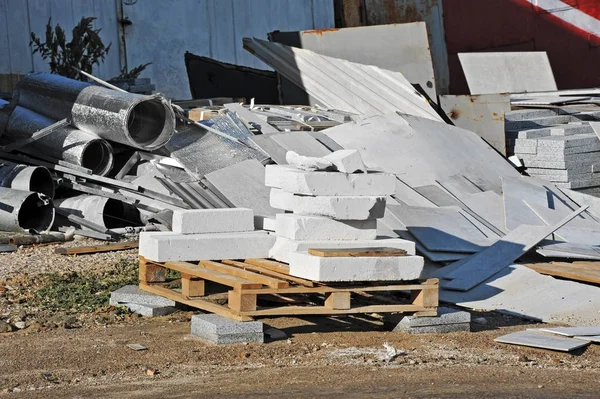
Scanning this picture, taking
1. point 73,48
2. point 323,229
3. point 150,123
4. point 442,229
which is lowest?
point 442,229

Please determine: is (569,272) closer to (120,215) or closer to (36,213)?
(120,215)

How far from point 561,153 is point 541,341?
5.48 meters

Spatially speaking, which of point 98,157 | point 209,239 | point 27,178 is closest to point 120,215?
point 98,157

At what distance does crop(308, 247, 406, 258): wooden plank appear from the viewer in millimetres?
6770

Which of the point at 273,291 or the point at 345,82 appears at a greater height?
the point at 345,82

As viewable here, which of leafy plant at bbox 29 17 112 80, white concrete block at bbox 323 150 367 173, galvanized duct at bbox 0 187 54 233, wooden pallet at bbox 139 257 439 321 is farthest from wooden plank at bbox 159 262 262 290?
leafy plant at bbox 29 17 112 80

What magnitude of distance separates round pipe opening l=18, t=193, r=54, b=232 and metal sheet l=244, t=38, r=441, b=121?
14.4 feet

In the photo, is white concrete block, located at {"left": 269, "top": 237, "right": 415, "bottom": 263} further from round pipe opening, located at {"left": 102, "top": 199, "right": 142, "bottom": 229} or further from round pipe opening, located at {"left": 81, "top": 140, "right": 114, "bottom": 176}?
round pipe opening, located at {"left": 81, "top": 140, "right": 114, "bottom": 176}

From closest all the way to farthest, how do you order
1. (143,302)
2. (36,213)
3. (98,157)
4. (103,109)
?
(143,302) → (36,213) → (103,109) → (98,157)

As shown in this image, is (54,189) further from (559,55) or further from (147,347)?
(559,55)

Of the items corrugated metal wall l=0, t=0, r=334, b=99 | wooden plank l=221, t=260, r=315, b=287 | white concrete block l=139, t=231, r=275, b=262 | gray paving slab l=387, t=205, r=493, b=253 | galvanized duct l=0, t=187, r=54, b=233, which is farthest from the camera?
corrugated metal wall l=0, t=0, r=334, b=99

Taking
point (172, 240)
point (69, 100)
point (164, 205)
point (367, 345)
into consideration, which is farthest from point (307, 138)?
point (367, 345)

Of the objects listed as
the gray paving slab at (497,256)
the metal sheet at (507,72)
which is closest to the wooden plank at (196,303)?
the gray paving slab at (497,256)

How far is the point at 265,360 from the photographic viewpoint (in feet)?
20.8
